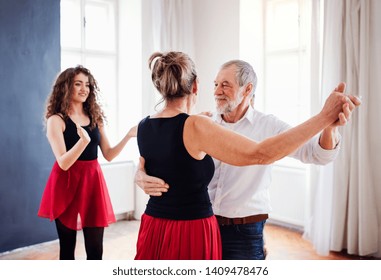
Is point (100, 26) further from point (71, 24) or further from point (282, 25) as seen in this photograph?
point (282, 25)

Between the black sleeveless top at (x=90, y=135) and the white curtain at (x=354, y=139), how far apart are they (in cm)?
193

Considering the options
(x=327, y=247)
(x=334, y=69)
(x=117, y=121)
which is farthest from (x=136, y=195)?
(x=334, y=69)

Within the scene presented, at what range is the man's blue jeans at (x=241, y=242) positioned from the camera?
1.70 metres

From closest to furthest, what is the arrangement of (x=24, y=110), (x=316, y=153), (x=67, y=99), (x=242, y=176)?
1. (x=316, y=153)
2. (x=242, y=176)
3. (x=67, y=99)
4. (x=24, y=110)

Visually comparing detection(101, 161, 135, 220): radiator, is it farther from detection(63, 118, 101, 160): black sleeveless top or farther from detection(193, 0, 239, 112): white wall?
detection(63, 118, 101, 160): black sleeveless top

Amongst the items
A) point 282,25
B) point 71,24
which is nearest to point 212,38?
point 282,25

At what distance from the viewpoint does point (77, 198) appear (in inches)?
101

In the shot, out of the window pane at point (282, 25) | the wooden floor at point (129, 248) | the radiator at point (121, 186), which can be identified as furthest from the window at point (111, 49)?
the window pane at point (282, 25)

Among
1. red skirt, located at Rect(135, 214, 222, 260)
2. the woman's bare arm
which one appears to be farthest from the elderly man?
the woman's bare arm

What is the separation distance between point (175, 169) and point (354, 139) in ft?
7.95

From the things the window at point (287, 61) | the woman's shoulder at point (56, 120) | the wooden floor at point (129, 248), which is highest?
the window at point (287, 61)

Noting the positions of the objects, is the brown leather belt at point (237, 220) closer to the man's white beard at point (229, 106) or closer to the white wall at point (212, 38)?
the man's white beard at point (229, 106)

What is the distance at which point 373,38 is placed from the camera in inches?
130
